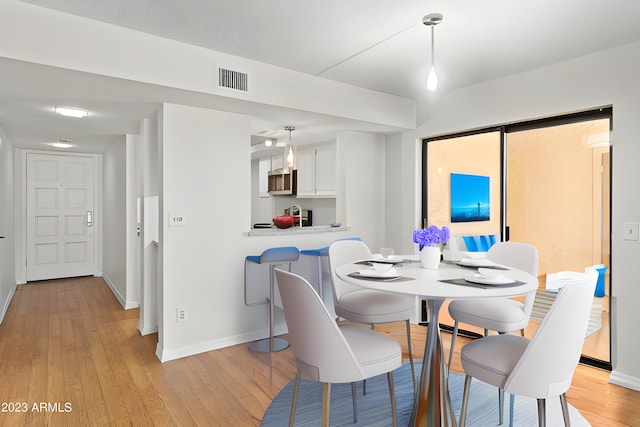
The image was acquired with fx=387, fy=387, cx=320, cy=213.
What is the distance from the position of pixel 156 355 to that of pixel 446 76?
3513 mm

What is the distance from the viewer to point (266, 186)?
270 inches

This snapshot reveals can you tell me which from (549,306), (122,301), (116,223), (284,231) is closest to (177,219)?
(284,231)

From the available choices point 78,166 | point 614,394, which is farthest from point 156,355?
point 78,166

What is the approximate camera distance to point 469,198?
4.00 metres

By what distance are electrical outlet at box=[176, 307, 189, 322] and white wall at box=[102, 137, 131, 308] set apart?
1795 mm

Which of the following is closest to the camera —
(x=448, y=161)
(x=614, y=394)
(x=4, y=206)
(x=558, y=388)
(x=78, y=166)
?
(x=558, y=388)

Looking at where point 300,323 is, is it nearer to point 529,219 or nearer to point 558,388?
point 558,388

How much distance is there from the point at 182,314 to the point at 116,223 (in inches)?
110

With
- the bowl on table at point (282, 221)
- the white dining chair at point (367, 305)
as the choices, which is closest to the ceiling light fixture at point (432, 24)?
the white dining chair at point (367, 305)

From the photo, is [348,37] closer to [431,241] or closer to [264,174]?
[431,241]

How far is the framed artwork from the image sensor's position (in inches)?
152

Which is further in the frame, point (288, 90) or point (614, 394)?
point (288, 90)

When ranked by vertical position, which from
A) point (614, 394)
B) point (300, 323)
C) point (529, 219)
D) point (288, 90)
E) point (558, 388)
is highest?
point (288, 90)

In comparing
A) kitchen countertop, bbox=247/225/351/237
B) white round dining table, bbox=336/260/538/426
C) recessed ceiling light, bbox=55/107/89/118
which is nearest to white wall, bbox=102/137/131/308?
recessed ceiling light, bbox=55/107/89/118
